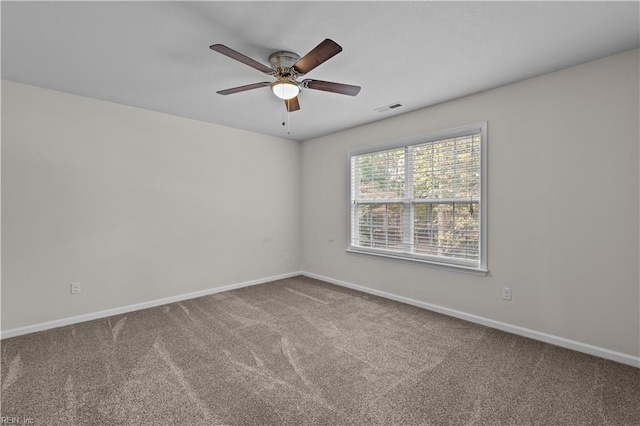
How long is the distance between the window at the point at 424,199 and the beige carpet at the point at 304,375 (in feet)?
2.83

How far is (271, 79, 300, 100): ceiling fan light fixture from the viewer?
2422mm

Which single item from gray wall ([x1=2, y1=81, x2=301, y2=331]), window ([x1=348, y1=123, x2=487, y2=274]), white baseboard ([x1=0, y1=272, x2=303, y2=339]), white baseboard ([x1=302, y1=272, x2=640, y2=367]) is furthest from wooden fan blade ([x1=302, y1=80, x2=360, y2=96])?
white baseboard ([x1=0, y1=272, x2=303, y2=339])

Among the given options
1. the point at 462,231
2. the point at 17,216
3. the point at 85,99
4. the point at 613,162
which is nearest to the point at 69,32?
the point at 85,99

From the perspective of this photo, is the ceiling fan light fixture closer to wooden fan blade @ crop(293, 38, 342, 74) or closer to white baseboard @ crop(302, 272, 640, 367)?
wooden fan blade @ crop(293, 38, 342, 74)

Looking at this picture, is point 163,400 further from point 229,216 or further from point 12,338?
point 229,216

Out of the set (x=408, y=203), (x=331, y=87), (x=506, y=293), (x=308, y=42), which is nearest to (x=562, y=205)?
(x=506, y=293)

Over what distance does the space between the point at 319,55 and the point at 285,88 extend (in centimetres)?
59

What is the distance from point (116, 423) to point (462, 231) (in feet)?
11.1

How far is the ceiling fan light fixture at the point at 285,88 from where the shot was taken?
95.3 inches

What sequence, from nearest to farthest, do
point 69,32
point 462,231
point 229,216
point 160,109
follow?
point 69,32 → point 462,231 → point 160,109 → point 229,216

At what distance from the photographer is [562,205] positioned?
8.65 ft

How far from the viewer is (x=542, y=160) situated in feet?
9.04

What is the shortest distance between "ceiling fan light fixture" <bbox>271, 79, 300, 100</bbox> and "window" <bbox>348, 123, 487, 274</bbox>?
188cm

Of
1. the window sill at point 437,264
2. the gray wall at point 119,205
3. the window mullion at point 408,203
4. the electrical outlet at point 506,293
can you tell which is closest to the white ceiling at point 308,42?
the gray wall at point 119,205
